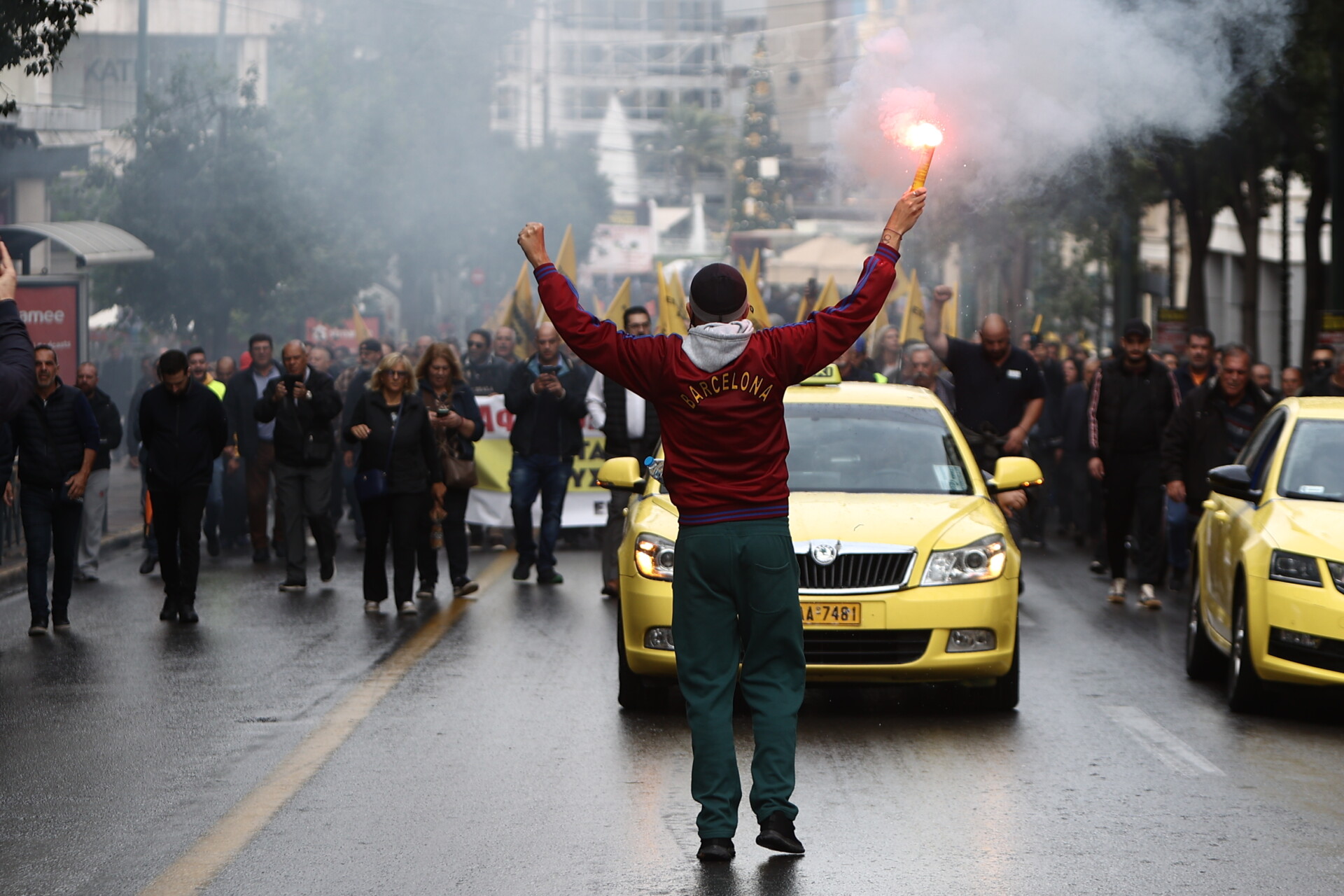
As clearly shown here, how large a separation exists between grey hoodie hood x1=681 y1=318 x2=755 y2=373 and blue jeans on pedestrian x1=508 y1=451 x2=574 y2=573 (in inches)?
349

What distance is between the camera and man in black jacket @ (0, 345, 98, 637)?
40.8 feet

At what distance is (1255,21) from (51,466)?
12.6 metres

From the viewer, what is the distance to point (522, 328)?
24609 millimetres

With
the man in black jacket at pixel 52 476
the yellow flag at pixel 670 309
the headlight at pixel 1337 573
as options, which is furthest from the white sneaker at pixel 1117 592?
the yellow flag at pixel 670 309

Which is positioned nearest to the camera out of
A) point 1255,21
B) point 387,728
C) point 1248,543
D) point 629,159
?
point 387,728

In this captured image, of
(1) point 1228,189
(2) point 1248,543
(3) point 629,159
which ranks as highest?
(3) point 629,159

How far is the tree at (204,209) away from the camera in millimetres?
31234

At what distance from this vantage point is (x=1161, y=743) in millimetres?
8461

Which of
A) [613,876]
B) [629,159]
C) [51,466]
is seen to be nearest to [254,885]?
[613,876]

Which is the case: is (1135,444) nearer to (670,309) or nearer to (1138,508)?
(1138,508)

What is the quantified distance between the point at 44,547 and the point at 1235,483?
7.16 meters

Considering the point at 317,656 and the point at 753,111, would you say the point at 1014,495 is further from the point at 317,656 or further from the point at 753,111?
the point at 753,111

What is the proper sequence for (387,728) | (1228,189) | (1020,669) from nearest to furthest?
(387,728) < (1020,669) < (1228,189)

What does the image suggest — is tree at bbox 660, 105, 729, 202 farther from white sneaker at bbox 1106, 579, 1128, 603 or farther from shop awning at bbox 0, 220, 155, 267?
white sneaker at bbox 1106, 579, 1128, 603
